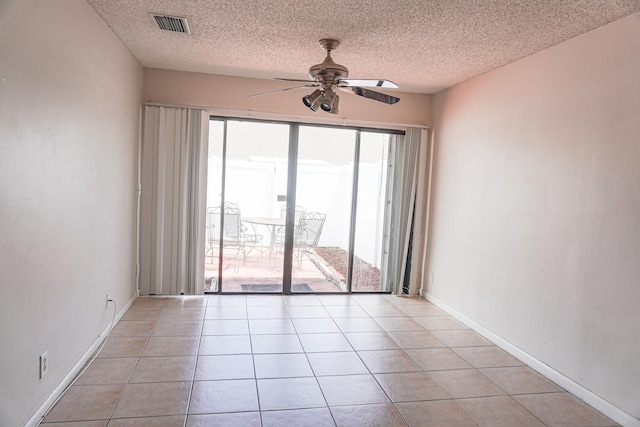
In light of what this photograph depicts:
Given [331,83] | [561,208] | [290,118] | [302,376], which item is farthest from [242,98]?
[561,208]

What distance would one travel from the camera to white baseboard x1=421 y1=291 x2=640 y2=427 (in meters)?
2.55

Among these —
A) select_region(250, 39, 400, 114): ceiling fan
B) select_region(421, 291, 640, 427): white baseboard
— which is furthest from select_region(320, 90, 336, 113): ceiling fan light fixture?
select_region(421, 291, 640, 427): white baseboard

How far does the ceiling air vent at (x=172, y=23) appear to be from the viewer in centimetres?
301

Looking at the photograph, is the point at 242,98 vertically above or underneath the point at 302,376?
above

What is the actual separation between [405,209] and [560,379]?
2524 mm

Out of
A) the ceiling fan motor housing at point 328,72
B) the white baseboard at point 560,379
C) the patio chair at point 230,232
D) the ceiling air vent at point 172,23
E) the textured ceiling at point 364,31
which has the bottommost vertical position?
the white baseboard at point 560,379

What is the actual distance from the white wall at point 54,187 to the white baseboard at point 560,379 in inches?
129

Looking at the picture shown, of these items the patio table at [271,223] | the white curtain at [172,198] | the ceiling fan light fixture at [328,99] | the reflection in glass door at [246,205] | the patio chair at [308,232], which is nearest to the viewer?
the ceiling fan light fixture at [328,99]

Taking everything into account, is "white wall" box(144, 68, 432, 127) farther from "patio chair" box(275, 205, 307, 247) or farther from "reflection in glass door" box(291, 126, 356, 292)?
"patio chair" box(275, 205, 307, 247)

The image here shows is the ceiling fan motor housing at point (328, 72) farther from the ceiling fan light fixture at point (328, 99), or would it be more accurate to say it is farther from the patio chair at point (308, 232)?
the patio chair at point (308, 232)

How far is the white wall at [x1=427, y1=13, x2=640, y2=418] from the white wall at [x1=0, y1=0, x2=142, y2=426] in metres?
3.28

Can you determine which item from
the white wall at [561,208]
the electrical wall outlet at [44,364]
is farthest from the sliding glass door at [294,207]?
the electrical wall outlet at [44,364]

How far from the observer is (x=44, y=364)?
233 cm

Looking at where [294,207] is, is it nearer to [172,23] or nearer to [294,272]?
[294,272]
